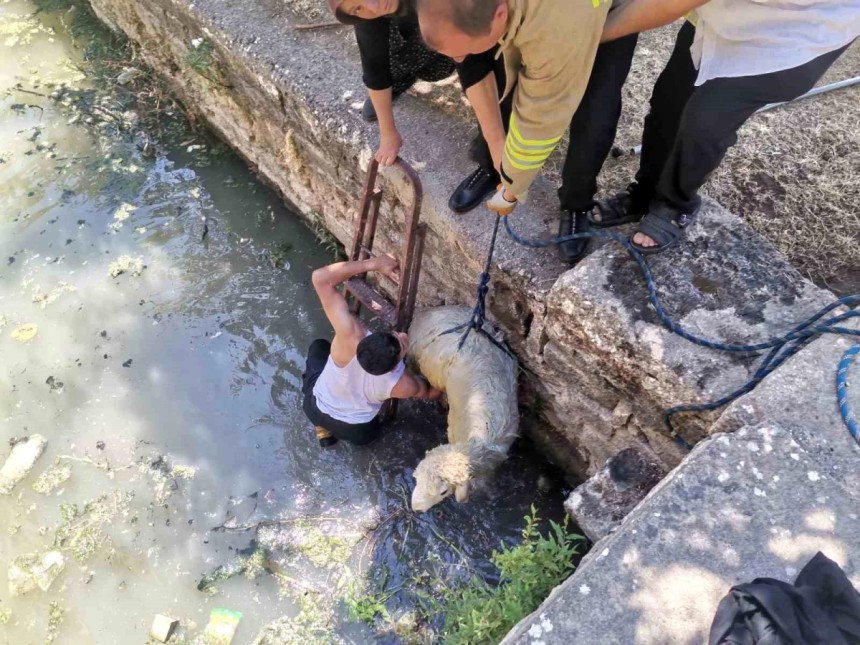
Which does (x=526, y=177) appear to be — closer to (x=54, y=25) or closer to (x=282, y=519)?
(x=282, y=519)

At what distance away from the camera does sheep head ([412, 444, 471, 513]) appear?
2.68 m

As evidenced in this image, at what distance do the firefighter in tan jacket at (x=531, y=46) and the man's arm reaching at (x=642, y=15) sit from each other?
0.56 ft

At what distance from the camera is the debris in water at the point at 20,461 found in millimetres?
3430

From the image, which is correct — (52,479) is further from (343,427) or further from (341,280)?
(341,280)

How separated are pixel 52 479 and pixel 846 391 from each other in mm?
3752

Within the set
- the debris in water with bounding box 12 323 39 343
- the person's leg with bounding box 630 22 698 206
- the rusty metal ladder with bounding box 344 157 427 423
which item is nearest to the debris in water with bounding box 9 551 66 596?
the debris in water with bounding box 12 323 39 343

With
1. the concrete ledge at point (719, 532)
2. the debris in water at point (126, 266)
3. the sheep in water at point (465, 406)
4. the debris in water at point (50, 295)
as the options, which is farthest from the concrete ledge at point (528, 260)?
the debris in water at point (50, 295)

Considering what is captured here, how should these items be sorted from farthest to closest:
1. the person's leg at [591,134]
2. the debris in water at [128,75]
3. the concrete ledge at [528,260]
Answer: the debris in water at [128,75] < the concrete ledge at [528,260] < the person's leg at [591,134]

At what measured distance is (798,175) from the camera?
341 centimetres

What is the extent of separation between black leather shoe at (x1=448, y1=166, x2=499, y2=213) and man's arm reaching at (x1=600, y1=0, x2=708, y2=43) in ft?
3.27

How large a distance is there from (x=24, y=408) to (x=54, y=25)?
4190mm

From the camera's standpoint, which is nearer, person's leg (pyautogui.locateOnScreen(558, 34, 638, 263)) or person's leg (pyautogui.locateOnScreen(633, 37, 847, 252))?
person's leg (pyautogui.locateOnScreen(633, 37, 847, 252))

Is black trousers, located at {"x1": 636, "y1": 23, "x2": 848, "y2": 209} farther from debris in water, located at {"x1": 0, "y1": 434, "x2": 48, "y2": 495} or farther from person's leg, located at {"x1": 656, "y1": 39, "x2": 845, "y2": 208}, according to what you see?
debris in water, located at {"x1": 0, "y1": 434, "x2": 48, "y2": 495}

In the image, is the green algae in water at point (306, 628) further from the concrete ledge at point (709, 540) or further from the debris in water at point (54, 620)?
the concrete ledge at point (709, 540)
